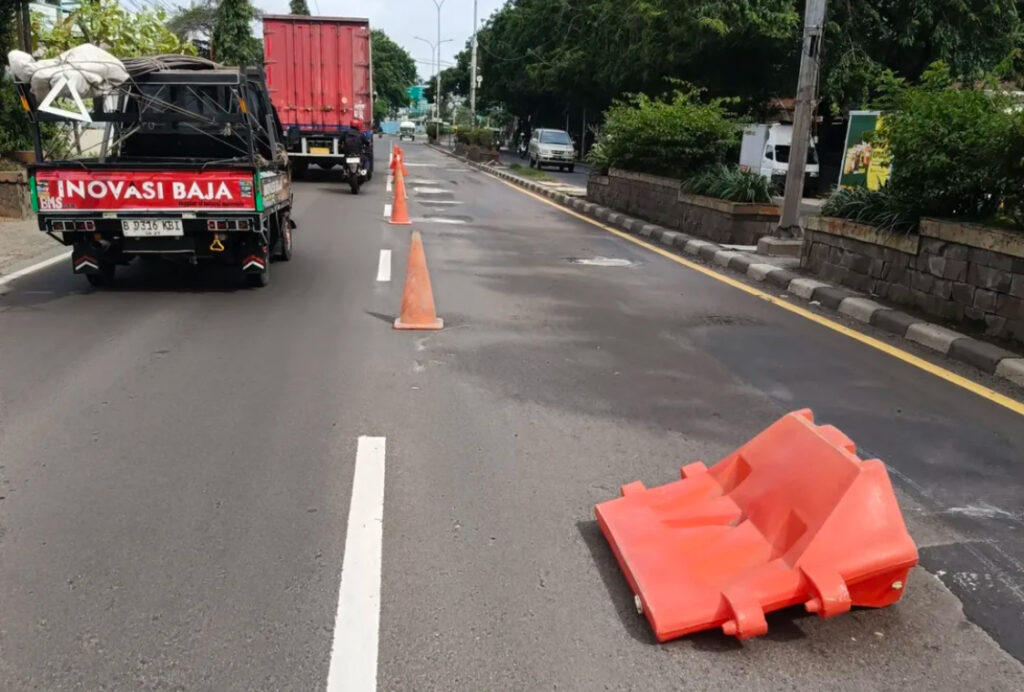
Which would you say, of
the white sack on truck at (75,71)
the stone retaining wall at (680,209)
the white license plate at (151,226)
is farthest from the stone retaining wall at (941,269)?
the white sack on truck at (75,71)

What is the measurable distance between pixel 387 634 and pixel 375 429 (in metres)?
2.06

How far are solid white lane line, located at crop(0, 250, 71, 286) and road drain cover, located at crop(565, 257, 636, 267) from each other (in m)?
6.56

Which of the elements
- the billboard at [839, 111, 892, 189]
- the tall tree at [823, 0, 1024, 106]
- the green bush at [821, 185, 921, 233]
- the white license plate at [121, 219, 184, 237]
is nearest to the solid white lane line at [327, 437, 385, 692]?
the white license plate at [121, 219, 184, 237]

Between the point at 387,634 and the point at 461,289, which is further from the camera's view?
the point at 461,289

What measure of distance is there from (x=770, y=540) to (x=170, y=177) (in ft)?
22.2

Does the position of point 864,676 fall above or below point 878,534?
below

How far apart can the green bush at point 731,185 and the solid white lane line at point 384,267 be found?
17.6 ft

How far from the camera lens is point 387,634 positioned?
2.97 metres

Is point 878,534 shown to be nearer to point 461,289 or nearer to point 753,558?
point 753,558

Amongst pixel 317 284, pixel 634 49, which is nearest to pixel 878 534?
pixel 317 284

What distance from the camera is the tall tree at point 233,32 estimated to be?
1854 inches

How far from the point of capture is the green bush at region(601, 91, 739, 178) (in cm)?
1463

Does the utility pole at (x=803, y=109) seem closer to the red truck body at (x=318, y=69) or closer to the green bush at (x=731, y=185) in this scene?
the green bush at (x=731, y=185)

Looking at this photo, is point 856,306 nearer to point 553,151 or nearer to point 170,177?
point 170,177
